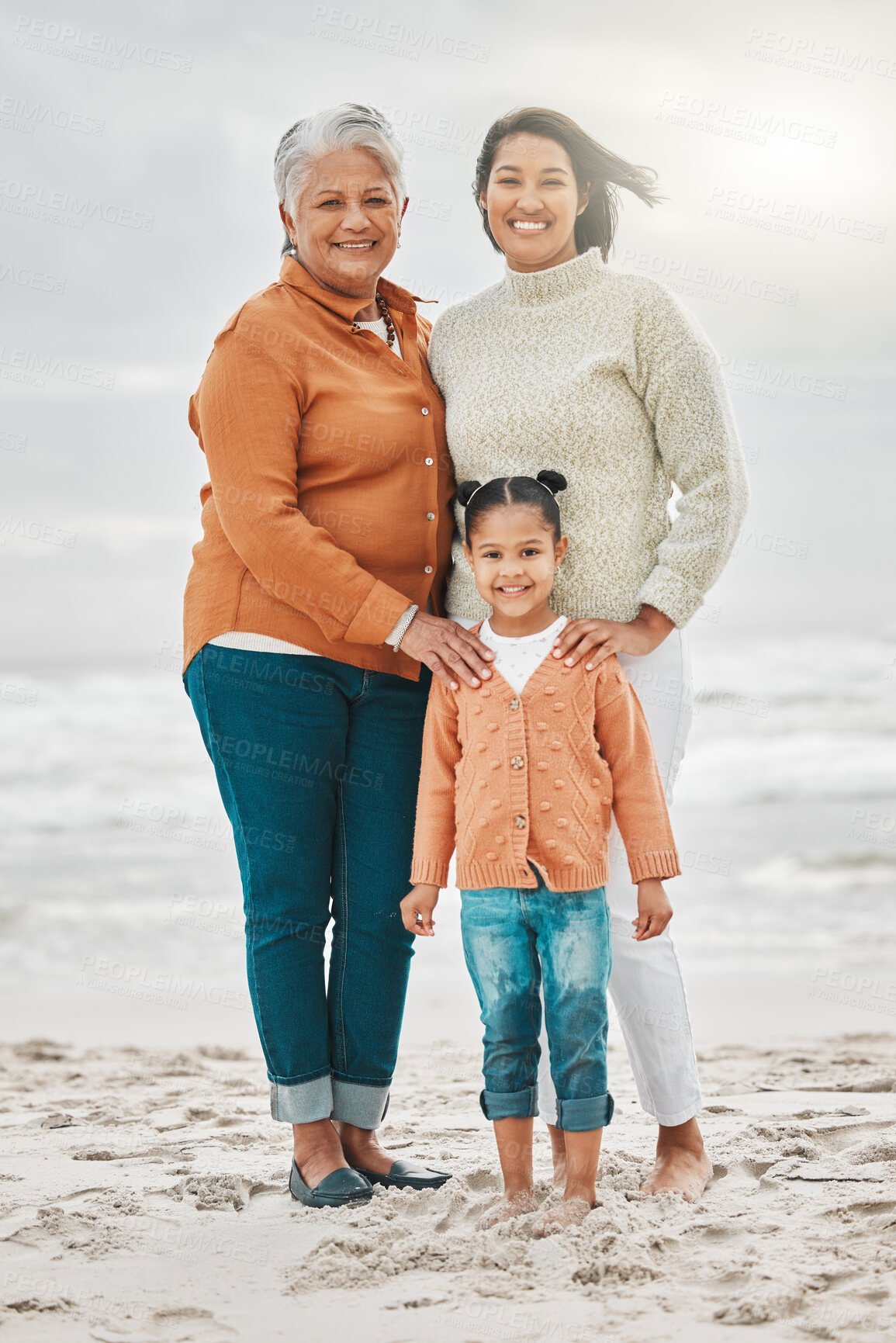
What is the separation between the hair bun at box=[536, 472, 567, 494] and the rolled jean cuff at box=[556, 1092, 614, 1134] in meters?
1.16

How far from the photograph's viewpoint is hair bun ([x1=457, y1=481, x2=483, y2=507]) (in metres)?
2.28

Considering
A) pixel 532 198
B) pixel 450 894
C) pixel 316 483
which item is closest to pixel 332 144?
pixel 532 198

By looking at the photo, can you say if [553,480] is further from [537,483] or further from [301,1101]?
[301,1101]

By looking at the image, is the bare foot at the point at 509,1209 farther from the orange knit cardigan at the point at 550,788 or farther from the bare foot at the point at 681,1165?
the orange knit cardigan at the point at 550,788

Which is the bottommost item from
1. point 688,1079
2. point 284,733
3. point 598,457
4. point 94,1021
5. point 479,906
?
point 94,1021

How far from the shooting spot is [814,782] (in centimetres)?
980

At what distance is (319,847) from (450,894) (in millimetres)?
4383

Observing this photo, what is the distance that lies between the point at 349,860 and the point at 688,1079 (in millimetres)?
862

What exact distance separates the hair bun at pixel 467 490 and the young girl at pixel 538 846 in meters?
0.07

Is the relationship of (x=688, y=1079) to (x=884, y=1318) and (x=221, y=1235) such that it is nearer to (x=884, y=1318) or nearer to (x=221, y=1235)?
(x=884, y=1318)

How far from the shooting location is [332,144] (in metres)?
2.37

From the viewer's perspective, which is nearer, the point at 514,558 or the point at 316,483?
the point at 514,558

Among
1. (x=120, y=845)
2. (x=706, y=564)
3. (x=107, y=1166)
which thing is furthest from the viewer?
(x=120, y=845)

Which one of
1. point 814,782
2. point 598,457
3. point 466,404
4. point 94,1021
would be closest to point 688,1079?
point 598,457
